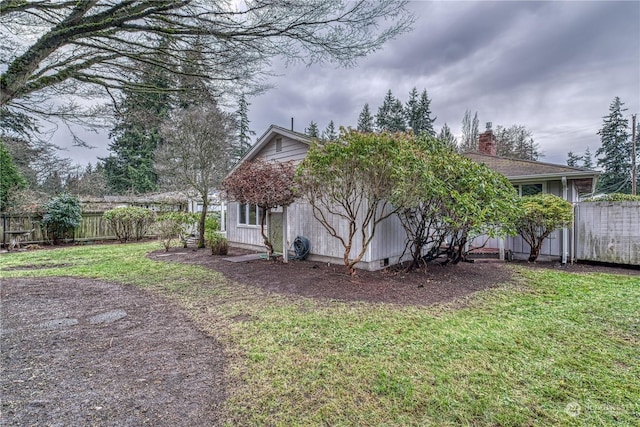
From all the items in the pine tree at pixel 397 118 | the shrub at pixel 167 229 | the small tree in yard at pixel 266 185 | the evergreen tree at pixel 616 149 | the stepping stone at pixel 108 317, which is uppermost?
the pine tree at pixel 397 118

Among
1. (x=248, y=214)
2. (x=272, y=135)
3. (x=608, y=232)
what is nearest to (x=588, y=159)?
(x=608, y=232)

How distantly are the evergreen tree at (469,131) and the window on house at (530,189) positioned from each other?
2017cm

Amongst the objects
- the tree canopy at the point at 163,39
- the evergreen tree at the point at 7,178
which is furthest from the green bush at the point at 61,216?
the tree canopy at the point at 163,39

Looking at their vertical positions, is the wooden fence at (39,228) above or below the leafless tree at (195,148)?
below

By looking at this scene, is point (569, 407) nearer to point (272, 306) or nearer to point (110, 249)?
point (272, 306)

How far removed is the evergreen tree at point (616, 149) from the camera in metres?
26.6

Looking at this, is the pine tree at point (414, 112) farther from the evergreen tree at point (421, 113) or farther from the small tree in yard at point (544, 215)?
the small tree in yard at point (544, 215)

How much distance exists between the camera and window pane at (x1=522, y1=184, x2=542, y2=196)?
972 centimetres

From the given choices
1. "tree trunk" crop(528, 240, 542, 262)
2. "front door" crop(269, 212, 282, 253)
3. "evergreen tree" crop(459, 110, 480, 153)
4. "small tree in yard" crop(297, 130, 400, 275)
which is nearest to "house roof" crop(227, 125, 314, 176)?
"small tree in yard" crop(297, 130, 400, 275)

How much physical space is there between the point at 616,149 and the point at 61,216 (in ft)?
136

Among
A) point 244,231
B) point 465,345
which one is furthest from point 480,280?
point 244,231

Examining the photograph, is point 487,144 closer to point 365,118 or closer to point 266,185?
point 266,185

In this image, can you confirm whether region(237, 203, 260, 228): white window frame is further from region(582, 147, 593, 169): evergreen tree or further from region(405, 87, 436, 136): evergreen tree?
region(582, 147, 593, 169): evergreen tree

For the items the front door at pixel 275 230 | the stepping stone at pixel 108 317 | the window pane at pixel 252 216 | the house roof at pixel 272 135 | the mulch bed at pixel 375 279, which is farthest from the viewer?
the window pane at pixel 252 216
